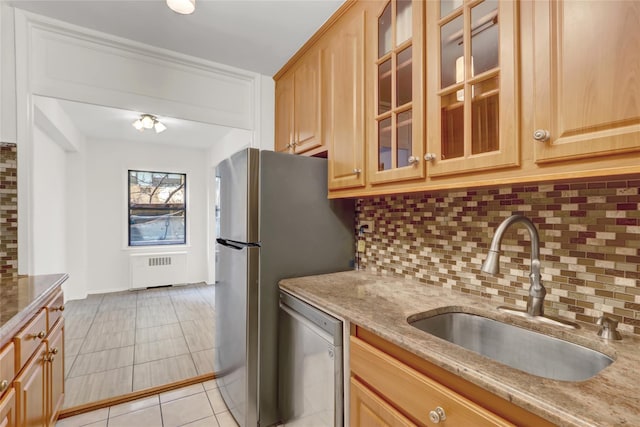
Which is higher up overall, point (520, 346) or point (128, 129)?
point (128, 129)

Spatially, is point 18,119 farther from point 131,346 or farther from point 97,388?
point 131,346

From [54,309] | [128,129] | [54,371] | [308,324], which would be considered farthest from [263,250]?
[128,129]

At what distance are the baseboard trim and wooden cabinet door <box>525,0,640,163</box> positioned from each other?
244 cm

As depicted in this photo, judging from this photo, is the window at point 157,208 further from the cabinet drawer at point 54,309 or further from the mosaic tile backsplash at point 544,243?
the mosaic tile backsplash at point 544,243

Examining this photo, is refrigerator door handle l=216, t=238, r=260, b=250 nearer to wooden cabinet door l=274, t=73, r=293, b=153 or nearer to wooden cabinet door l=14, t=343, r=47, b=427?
wooden cabinet door l=274, t=73, r=293, b=153

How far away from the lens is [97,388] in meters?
2.06

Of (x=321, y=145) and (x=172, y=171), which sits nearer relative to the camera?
(x=321, y=145)

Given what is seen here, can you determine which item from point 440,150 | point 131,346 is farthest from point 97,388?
point 440,150

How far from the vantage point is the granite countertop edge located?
3.32 feet

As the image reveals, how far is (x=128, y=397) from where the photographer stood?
1956 millimetres

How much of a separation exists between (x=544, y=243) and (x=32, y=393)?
7.00 feet

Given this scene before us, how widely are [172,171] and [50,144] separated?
1.76 m

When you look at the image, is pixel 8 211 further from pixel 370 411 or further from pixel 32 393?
pixel 370 411

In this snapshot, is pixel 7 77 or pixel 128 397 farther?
pixel 128 397
